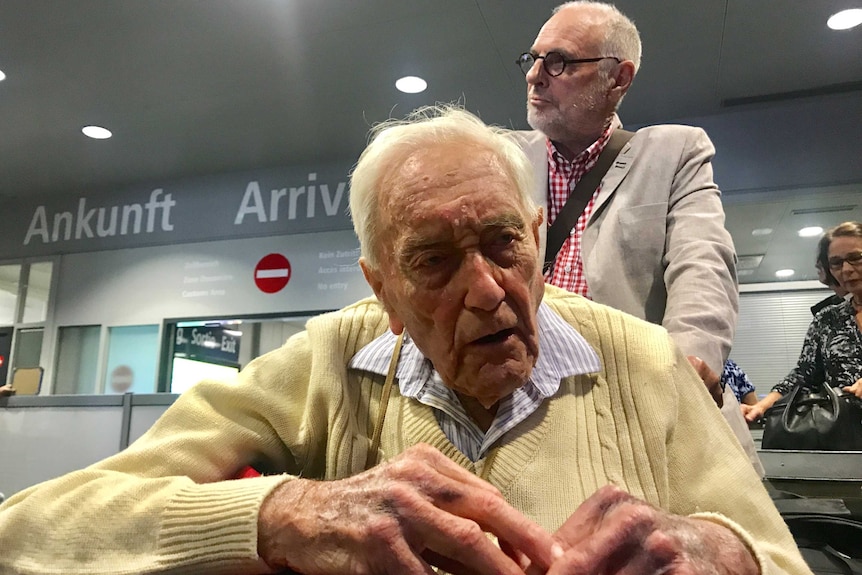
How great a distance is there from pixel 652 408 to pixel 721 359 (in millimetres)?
574

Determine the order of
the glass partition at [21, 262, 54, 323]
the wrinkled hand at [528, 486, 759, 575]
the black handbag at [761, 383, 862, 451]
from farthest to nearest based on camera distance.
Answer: the glass partition at [21, 262, 54, 323], the black handbag at [761, 383, 862, 451], the wrinkled hand at [528, 486, 759, 575]

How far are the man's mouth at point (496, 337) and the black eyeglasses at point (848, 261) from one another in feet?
7.78

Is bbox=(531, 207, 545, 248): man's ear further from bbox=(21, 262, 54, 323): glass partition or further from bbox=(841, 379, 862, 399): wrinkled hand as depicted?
bbox=(21, 262, 54, 323): glass partition

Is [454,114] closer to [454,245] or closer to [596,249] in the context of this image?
[454,245]

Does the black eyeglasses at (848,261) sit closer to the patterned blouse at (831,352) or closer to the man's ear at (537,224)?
the patterned blouse at (831,352)

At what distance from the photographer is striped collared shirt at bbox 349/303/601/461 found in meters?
0.95

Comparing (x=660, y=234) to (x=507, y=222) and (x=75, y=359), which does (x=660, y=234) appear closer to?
(x=507, y=222)

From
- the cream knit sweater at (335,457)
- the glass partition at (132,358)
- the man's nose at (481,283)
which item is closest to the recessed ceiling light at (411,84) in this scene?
the glass partition at (132,358)

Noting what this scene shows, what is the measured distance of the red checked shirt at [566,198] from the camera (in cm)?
168

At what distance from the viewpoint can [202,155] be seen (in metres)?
5.43

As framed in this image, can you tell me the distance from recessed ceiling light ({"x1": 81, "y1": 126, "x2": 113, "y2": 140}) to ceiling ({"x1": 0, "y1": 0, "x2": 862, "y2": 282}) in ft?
0.20

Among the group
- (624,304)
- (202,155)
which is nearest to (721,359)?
(624,304)

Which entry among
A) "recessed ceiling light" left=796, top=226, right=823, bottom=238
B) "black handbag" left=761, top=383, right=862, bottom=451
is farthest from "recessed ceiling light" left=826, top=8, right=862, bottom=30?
"black handbag" left=761, top=383, right=862, bottom=451

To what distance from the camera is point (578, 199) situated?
1.74 meters
